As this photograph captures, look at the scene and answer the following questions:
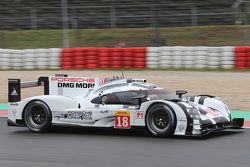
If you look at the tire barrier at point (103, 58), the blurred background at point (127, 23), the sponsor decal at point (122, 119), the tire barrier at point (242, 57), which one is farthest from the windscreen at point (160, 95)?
the blurred background at point (127, 23)

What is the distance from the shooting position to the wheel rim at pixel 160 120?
937 centimetres

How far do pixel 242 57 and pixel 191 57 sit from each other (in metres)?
1.76

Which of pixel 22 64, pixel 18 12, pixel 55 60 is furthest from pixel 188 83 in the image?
pixel 18 12

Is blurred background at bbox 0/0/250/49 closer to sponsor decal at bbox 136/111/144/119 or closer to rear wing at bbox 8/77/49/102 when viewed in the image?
rear wing at bbox 8/77/49/102

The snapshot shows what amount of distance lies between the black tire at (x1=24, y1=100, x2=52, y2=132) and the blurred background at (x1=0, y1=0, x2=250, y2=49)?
12688 mm

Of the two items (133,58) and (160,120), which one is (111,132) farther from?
(133,58)

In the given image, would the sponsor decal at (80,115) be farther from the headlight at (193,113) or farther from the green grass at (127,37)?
the green grass at (127,37)

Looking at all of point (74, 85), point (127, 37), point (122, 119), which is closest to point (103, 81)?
point (74, 85)

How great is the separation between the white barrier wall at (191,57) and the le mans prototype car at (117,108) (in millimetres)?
9765

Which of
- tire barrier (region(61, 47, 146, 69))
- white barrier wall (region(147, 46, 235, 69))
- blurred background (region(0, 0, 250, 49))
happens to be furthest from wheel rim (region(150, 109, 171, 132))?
blurred background (region(0, 0, 250, 49))

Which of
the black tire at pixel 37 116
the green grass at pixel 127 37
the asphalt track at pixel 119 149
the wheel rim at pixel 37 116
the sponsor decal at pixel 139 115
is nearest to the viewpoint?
the asphalt track at pixel 119 149

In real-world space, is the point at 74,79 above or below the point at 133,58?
below

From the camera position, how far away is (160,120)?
9422 mm

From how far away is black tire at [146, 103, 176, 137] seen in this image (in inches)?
364
